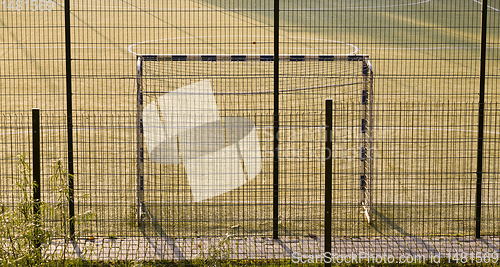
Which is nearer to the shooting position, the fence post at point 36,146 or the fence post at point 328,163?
A: the fence post at point 328,163

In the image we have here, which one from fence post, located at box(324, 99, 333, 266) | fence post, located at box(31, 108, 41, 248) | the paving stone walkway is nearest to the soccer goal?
fence post, located at box(324, 99, 333, 266)

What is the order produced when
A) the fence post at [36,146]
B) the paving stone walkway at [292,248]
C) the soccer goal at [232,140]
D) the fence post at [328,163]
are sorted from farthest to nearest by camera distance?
the soccer goal at [232,140] < the paving stone walkway at [292,248] < the fence post at [36,146] < the fence post at [328,163]

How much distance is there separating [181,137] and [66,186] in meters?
4.53

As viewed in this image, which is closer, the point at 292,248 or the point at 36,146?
the point at 36,146

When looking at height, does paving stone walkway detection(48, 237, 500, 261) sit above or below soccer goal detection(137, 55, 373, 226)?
below

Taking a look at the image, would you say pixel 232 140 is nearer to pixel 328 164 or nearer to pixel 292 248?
pixel 292 248

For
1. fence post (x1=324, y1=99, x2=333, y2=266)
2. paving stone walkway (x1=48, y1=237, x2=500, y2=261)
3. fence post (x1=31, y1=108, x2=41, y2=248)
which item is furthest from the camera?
paving stone walkway (x1=48, y1=237, x2=500, y2=261)

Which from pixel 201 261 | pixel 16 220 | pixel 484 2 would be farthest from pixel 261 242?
pixel 484 2

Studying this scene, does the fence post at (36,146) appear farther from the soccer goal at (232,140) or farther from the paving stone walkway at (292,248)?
the soccer goal at (232,140)

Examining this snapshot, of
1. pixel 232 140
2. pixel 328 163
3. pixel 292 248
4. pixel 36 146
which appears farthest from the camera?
pixel 232 140

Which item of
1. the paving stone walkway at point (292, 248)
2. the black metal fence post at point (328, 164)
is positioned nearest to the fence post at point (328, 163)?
the black metal fence post at point (328, 164)

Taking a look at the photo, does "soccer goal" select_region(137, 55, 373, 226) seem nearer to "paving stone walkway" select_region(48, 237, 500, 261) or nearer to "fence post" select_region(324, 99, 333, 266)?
"fence post" select_region(324, 99, 333, 266)

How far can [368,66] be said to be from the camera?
23.2ft

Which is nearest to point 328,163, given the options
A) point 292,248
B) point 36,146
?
point 292,248
